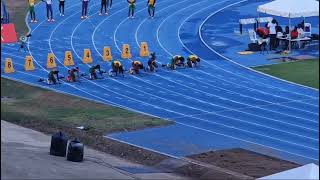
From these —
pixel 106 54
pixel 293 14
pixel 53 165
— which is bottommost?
pixel 106 54

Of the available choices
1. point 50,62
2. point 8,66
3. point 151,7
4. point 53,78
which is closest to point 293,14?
point 151,7

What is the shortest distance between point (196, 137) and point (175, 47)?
10.8 metres

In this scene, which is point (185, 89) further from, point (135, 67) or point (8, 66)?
point (8, 66)

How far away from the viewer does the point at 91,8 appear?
1480 inches

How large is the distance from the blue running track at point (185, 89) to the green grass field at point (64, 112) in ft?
1.57

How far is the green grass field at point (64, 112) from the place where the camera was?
21062 millimetres

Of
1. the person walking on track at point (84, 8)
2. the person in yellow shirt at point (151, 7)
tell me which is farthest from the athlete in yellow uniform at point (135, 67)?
the person walking on track at point (84, 8)

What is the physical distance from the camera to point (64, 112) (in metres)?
22.5

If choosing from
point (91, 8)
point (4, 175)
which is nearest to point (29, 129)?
point (4, 175)

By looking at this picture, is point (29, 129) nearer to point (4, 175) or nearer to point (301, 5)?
point (4, 175)

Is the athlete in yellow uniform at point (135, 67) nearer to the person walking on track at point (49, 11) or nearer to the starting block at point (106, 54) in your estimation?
the starting block at point (106, 54)

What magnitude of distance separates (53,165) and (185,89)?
7662 mm

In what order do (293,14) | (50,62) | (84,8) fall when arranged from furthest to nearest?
1. (84,8)
2. (293,14)
3. (50,62)

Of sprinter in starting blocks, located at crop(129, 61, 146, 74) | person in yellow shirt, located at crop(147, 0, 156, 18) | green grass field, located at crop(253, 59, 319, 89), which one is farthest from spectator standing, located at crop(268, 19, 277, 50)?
person in yellow shirt, located at crop(147, 0, 156, 18)
